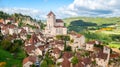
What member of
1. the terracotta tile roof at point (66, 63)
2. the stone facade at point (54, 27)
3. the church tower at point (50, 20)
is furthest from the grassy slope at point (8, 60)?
the church tower at point (50, 20)

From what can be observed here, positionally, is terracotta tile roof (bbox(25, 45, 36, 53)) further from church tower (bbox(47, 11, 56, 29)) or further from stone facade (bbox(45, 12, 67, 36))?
church tower (bbox(47, 11, 56, 29))

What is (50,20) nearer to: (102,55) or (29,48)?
(29,48)

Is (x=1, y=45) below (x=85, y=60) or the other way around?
the other way around

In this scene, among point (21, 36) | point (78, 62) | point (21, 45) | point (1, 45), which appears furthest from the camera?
point (21, 36)

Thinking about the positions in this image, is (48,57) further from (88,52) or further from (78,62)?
(88,52)

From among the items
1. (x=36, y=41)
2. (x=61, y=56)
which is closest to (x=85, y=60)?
(x=61, y=56)

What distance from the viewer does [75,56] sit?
242ft

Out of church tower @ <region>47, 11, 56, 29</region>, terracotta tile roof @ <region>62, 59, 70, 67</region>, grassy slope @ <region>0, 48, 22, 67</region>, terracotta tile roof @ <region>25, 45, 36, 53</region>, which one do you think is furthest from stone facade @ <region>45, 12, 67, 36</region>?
terracotta tile roof @ <region>62, 59, 70, 67</region>

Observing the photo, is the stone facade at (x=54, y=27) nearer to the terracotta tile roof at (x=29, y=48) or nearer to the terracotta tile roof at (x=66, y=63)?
the terracotta tile roof at (x=29, y=48)

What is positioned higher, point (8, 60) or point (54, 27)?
point (54, 27)

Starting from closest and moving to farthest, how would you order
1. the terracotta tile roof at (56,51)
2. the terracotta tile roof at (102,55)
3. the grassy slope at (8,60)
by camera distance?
the grassy slope at (8,60) → the terracotta tile roof at (56,51) → the terracotta tile roof at (102,55)

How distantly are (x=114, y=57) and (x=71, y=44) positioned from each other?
54.8 ft

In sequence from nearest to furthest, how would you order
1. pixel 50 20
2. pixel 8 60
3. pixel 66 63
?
pixel 8 60 < pixel 66 63 < pixel 50 20

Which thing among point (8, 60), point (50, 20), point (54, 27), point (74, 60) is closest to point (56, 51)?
point (74, 60)
